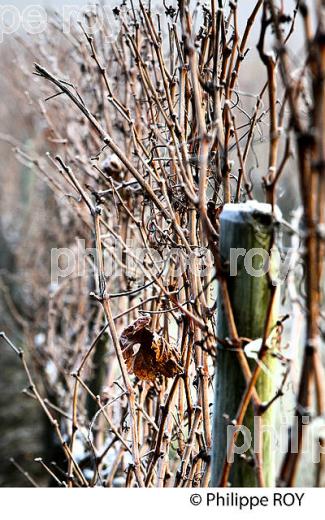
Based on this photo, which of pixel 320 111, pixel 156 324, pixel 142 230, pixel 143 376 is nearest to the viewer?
pixel 320 111

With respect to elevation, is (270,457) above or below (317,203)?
below

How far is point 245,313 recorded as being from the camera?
1.05 m

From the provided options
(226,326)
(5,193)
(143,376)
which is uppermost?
(5,193)

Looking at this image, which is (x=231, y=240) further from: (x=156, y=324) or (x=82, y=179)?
(x=82, y=179)

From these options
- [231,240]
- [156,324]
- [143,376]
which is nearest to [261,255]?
[231,240]

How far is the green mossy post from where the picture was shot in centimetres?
105

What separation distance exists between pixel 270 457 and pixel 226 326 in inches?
9.6

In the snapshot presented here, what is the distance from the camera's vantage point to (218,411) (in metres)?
1.11

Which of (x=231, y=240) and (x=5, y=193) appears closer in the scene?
(x=231, y=240)

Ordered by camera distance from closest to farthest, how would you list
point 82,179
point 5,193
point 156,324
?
1. point 156,324
2. point 82,179
3. point 5,193

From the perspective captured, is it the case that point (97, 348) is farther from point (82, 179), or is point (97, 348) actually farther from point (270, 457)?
point (270, 457)

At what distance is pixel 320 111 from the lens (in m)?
0.75

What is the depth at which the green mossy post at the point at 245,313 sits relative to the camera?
1.05 meters

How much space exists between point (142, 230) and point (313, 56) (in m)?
0.87
